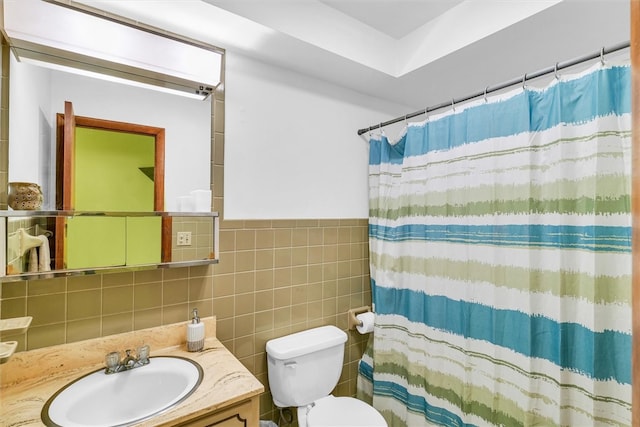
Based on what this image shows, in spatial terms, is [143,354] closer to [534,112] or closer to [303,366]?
[303,366]

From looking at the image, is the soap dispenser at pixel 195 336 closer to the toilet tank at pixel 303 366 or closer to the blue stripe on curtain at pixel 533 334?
the toilet tank at pixel 303 366

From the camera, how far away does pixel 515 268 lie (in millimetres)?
1348

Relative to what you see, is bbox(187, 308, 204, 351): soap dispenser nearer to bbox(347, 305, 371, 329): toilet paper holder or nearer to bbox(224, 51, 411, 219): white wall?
bbox(224, 51, 411, 219): white wall

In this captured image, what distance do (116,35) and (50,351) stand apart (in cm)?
130

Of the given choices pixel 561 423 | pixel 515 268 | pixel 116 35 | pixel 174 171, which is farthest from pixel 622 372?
pixel 116 35

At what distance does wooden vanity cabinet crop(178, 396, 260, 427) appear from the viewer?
3.51 ft

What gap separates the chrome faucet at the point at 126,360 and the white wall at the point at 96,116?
0.62 meters

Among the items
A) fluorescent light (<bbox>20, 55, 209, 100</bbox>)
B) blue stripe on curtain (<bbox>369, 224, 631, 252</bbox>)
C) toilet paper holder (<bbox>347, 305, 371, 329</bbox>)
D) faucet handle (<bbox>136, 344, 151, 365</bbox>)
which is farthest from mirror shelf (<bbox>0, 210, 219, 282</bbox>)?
blue stripe on curtain (<bbox>369, 224, 631, 252</bbox>)

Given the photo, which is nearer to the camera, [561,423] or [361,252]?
[561,423]

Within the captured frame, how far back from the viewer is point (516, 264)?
134 cm

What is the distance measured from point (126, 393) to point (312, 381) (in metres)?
0.87

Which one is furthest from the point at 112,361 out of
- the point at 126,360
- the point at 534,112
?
the point at 534,112

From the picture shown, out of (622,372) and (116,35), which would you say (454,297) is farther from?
(116,35)

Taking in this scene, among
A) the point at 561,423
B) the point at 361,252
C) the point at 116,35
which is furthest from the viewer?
the point at 361,252
